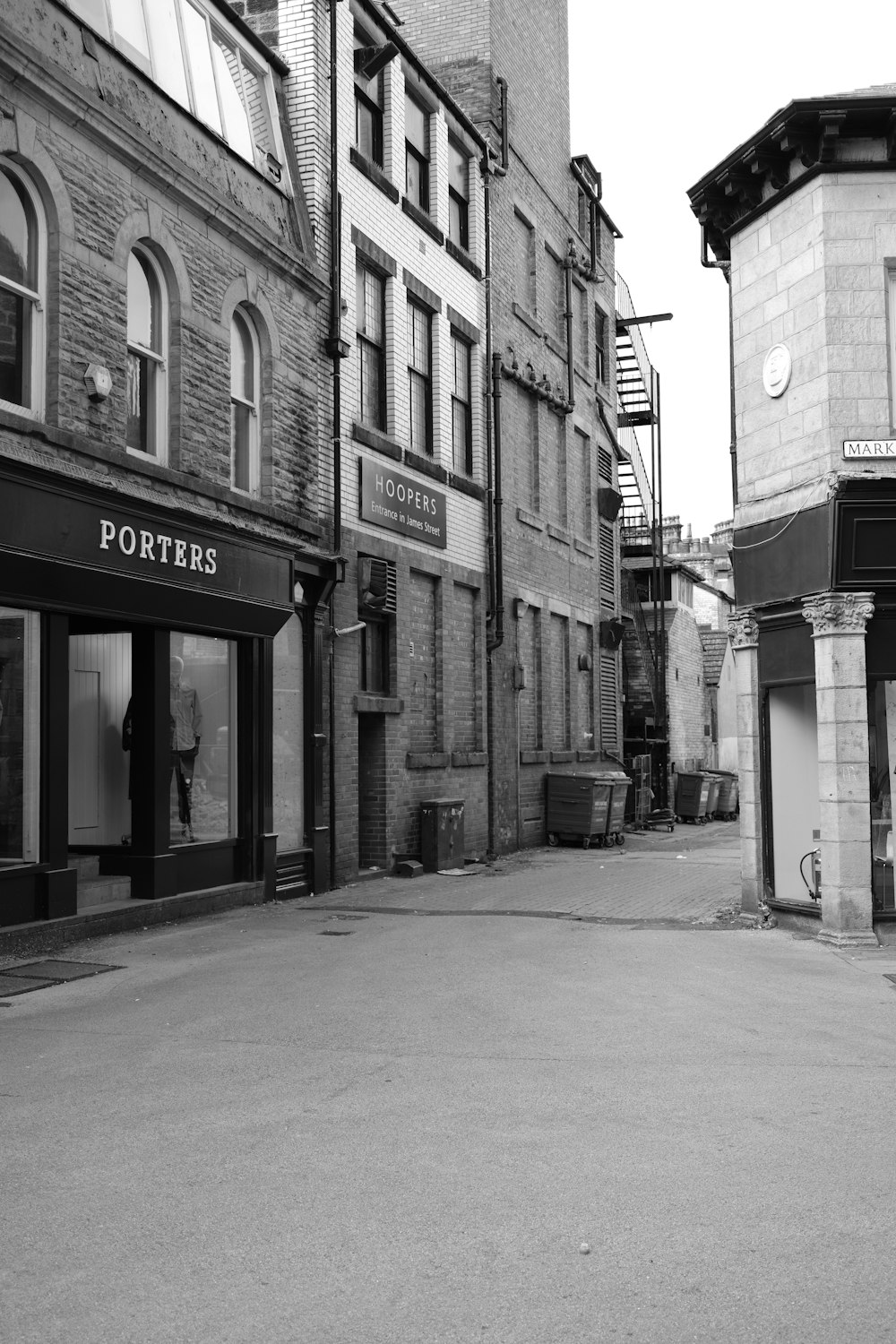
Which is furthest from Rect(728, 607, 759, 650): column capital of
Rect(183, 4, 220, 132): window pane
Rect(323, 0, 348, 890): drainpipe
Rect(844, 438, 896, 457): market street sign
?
Rect(183, 4, 220, 132): window pane

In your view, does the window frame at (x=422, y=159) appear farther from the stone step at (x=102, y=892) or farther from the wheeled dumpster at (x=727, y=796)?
the wheeled dumpster at (x=727, y=796)

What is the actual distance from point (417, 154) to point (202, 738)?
10.8m

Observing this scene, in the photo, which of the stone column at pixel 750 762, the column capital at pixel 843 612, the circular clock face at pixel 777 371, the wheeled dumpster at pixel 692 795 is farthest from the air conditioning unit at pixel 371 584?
the wheeled dumpster at pixel 692 795

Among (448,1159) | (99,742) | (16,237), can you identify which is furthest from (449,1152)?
(99,742)

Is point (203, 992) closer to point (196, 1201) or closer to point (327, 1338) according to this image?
point (196, 1201)

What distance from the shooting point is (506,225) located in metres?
23.6

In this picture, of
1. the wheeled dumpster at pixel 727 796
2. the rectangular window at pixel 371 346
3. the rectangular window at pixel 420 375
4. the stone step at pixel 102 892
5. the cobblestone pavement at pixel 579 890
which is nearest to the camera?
the stone step at pixel 102 892

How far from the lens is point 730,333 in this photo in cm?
1359

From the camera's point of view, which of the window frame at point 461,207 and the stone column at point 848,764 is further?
the window frame at point 461,207

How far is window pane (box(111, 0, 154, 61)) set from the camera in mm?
12422

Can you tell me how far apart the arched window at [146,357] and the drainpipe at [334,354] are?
3.50 metres

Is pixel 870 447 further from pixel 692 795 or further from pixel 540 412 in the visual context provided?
pixel 692 795

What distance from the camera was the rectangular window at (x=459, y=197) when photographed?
21.7m

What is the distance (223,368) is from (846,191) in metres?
6.46
